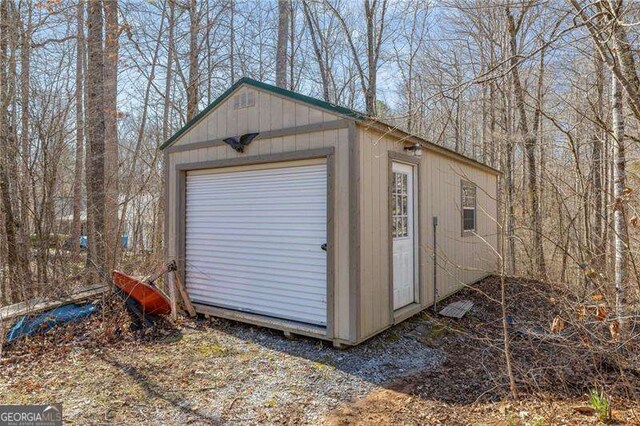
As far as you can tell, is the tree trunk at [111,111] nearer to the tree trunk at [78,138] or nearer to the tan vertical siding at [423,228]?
the tree trunk at [78,138]

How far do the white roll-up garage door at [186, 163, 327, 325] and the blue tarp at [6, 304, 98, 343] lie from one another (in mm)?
1380

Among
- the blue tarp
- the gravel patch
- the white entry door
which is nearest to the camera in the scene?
the gravel patch

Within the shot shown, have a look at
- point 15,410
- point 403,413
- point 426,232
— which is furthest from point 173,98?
point 403,413

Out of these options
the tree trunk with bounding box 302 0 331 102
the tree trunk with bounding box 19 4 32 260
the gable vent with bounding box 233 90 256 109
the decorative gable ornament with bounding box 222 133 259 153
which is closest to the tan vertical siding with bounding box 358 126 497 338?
the decorative gable ornament with bounding box 222 133 259 153

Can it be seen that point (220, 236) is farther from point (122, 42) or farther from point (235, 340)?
point (122, 42)

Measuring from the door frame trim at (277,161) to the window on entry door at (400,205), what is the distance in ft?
3.28

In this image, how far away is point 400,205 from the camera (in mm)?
5422

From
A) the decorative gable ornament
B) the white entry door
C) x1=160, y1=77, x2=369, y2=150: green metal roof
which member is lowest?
the white entry door

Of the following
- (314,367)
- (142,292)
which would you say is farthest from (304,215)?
(142,292)

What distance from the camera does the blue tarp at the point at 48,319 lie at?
469 centimetres

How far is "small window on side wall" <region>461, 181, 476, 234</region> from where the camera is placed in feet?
25.2

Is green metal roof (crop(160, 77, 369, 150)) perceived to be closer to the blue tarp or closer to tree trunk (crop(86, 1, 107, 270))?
the blue tarp

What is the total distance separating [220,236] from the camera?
223 inches

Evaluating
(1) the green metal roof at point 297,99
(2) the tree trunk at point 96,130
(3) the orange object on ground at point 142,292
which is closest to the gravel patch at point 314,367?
(3) the orange object on ground at point 142,292
